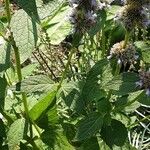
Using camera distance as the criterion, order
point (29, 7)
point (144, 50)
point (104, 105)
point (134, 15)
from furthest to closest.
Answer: point (104, 105)
point (144, 50)
point (134, 15)
point (29, 7)

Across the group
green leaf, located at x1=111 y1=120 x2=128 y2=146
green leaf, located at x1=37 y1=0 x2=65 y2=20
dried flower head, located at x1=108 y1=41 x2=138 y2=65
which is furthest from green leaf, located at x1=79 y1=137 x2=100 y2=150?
green leaf, located at x1=37 y1=0 x2=65 y2=20

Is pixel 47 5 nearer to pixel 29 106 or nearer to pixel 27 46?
pixel 27 46

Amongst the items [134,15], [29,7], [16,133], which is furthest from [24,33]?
[16,133]

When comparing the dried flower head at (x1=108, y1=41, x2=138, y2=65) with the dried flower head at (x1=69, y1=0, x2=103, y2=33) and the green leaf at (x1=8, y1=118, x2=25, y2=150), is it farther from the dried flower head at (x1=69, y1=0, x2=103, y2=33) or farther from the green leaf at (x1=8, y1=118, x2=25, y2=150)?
the green leaf at (x1=8, y1=118, x2=25, y2=150)

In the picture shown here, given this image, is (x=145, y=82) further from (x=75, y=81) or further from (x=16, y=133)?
(x=16, y=133)

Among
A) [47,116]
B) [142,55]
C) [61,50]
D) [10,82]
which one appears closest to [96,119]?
[47,116]

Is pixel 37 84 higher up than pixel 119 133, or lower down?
higher up

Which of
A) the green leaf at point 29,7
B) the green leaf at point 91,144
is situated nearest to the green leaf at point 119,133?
the green leaf at point 91,144
